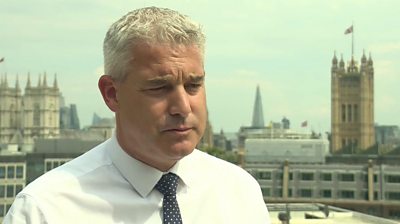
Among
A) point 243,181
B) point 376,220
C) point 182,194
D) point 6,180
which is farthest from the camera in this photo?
point 6,180

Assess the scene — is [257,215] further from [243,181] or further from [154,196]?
[154,196]

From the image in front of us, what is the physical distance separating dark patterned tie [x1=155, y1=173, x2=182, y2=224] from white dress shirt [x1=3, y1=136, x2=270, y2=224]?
16 millimetres

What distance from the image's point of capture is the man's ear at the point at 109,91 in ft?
6.38

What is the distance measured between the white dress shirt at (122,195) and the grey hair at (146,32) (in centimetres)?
26

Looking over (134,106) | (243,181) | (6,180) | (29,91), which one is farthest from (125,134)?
(29,91)

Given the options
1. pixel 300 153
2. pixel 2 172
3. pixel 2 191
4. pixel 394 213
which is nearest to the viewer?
pixel 2 191

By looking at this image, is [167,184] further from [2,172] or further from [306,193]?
[306,193]

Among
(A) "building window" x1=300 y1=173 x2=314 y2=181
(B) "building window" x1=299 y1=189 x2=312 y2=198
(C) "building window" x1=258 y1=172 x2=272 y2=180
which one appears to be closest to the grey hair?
(B) "building window" x1=299 y1=189 x2=312 y2=198

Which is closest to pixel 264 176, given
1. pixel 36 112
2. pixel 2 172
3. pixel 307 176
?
pixel 307 176

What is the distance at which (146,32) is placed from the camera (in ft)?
6.06

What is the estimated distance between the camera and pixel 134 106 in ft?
6.16

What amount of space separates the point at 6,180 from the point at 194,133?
130ft

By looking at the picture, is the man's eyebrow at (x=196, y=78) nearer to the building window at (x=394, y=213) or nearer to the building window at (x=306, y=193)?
the building window at (x=394, y=213)

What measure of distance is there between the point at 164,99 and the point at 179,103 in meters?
0.04
